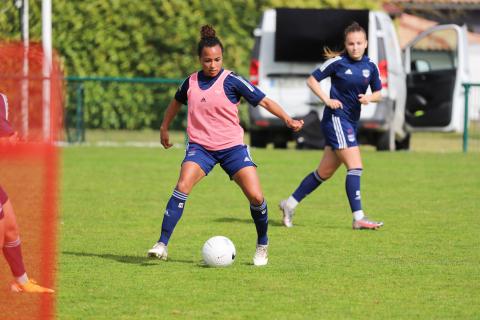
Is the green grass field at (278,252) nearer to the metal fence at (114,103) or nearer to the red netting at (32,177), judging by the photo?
the red netting at (32,177)

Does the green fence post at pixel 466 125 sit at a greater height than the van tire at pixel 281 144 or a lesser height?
greater

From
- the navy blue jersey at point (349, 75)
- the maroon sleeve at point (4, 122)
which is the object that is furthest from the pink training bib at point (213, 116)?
the navy blue jersey at point (349, 75)

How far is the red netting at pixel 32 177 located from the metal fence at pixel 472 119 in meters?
8.47

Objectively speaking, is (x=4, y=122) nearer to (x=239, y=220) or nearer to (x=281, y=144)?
(x=239, y=220)

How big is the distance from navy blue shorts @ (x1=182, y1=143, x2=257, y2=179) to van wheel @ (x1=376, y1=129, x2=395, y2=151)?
1270 cm

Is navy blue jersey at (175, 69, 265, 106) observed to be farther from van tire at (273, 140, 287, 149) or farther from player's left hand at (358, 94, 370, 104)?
van tire at (273, 140, 287, 149)

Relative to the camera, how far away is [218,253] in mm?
9367

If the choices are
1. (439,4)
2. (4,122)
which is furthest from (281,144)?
(439,4)

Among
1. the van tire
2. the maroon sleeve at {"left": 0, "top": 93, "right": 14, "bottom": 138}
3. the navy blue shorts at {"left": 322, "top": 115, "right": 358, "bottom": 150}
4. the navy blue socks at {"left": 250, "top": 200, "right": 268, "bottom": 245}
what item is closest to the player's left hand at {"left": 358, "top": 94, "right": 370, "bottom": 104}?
the navy blue shorts at {"left": 322, "top": 115, "right": 358, "bottom": 150}

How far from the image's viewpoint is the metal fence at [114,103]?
23641mm

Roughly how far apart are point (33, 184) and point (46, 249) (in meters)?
6.15

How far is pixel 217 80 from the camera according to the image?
9562 mm

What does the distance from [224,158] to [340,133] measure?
2716 millimetres

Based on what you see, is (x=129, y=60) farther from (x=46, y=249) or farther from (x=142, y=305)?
(x=142, y=305)
